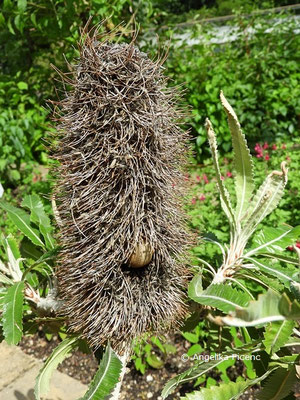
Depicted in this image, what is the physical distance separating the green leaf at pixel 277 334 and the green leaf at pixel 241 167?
0.40 meters

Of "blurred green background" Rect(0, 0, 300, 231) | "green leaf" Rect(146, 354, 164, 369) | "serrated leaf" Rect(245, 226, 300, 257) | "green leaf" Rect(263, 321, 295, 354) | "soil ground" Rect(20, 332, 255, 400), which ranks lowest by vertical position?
"soil ground" Rect(20, 332, 255, 400)

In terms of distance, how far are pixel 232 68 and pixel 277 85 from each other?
2.06 feet

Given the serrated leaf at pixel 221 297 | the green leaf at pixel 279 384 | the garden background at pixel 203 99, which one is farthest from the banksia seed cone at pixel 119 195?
the garden background at pixel 203 99

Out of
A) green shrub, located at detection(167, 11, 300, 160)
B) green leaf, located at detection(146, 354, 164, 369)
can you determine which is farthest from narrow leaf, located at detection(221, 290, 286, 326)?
green shrub, located at detection(167, 11, 300, 160)

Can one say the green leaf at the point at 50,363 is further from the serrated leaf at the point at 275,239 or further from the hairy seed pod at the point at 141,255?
the serrated leaf at the point at 275,239

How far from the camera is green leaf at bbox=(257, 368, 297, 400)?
113 centimetres

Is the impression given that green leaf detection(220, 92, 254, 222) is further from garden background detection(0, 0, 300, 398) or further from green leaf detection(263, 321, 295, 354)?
garden background detection(0, 0, 300, 398)

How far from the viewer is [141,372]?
2.24m

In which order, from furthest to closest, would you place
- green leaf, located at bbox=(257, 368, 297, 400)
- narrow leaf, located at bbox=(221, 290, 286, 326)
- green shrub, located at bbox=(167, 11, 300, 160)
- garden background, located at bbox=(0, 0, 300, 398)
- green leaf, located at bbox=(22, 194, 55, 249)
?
1. green shrub, located at bbox=(167, 11, 300, 160)
2. garden background, located at bbox=(0, 0, 300, 398)
3. green leaf, located at bbox=(22, 194, 55, 249)
4. green leaf, located at bbox=(257, 368, 297, 400)
5. narrow leaf, located at bbox=(221, 290, 286, 326)

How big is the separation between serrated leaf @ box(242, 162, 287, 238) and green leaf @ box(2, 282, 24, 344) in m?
0.74

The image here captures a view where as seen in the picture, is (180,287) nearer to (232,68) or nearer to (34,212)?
(34,212)

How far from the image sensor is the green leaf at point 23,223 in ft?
5.05

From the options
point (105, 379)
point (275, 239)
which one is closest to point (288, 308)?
point (105, 379)

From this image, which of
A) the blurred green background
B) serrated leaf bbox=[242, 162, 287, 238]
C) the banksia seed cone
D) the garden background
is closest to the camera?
the banksia seed cone
